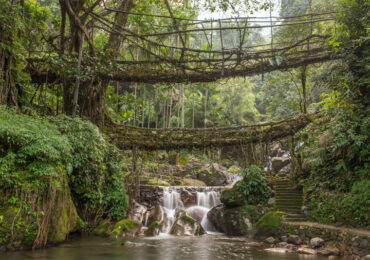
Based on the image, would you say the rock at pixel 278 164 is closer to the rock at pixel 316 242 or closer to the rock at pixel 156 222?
the rock at pixel 156 222

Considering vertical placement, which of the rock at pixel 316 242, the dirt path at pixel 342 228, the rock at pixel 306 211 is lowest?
the rock at pixel 316 242

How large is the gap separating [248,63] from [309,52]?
1971 mm

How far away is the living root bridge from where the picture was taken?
1117 centimetres

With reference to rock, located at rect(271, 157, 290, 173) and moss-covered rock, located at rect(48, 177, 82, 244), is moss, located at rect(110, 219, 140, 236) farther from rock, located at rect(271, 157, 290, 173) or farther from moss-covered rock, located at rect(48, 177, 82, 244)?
rock, located at rect(271, 157, 290, 173)

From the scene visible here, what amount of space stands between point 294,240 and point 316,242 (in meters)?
0.79

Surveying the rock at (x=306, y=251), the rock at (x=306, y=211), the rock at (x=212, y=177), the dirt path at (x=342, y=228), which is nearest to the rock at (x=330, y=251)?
the rock at (x=306, y=251)

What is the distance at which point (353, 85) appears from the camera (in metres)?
9.27

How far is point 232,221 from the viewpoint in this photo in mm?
11719

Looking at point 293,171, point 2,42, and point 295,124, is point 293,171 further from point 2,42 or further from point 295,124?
point 2,42

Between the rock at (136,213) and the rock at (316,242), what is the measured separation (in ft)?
22.4

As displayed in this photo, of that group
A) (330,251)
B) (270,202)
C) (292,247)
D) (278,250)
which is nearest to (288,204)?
(270,202)

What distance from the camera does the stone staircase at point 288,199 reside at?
1040 cm

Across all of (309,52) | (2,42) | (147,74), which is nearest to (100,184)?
(147,74)

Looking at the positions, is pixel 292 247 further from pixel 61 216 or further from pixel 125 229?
pixel 61 216
